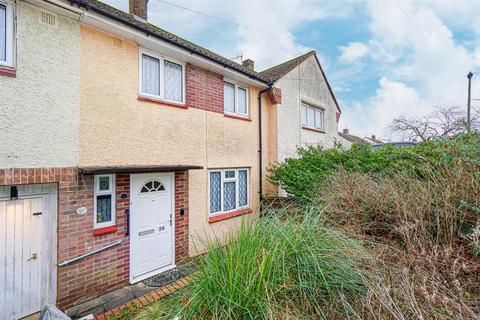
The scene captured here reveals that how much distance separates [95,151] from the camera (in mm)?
5238

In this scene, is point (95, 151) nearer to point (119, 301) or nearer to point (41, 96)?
point (41, 96)

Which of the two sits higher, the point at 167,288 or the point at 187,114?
the point at 187,114

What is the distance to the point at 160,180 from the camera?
662cm

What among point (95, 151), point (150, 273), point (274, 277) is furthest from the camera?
point (150, 273)

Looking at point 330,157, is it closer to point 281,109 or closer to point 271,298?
point 281,109

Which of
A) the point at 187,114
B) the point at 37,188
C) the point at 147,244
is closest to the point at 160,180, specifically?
the point at 147,244

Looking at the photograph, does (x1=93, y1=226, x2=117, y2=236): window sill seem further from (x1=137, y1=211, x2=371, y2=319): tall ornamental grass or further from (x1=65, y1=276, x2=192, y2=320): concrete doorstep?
(x1=137, y1=211, x2=371, y2=319): tall ornamental grass

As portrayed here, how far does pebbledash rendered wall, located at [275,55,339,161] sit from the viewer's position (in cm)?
1071

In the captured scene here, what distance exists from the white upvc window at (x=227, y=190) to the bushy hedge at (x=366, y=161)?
4.38 ft

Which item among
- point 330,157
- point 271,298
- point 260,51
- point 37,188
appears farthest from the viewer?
point 260,51

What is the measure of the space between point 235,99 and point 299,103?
169 inches

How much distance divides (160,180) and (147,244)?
5.98ft

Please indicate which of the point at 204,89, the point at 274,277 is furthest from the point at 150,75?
the point at 274,277

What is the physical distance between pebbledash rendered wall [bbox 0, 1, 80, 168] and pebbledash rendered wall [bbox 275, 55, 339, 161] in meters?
7.82
